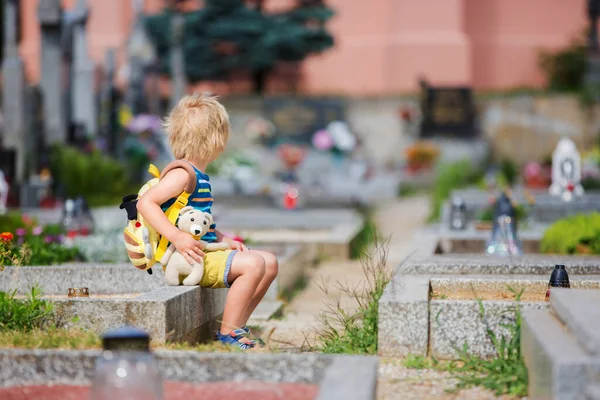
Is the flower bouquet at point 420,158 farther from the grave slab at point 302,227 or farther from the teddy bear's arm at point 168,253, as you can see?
the teddy bear's arm at point 168,253

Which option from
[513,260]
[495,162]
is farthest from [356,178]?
[513,260]

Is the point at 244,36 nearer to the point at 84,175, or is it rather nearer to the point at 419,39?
the point at 419,39

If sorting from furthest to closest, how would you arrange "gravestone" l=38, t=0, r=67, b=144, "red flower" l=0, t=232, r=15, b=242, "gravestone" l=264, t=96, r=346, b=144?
"gravestone" l=264, t=96, r=346, b=144 < "gravestone" l=38, t=0, r=67, b=144 < "red flower" l=0, t=232, r=15, b=242

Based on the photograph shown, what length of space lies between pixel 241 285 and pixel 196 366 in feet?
3.98

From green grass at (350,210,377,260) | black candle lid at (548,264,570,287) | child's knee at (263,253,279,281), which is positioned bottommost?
green grass at (350,210,377,260)

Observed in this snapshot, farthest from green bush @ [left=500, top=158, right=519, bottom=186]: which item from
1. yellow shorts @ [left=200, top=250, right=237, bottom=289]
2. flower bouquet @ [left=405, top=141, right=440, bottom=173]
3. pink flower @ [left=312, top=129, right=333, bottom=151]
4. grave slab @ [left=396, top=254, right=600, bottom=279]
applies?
yellow shorts @ [left=200, top=250, right=237, bottom=289]

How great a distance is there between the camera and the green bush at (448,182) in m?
16.2

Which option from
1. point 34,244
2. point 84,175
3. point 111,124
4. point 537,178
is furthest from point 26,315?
point 111,124

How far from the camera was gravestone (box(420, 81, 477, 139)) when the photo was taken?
2711 cm

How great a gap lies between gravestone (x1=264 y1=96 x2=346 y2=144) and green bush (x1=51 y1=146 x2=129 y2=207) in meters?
11.6

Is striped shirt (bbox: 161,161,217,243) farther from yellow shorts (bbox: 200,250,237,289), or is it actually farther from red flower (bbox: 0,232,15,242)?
red flower (bbox: 0,232,15,242)

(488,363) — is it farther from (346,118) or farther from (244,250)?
(346,118)

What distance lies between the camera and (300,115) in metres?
28.2

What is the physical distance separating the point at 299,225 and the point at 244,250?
7.95m
